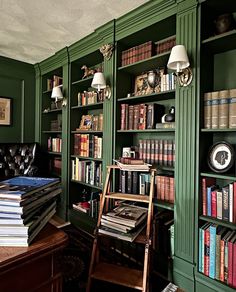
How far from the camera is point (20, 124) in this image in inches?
150

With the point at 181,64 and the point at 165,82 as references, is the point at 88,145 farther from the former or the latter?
the point at 181,64

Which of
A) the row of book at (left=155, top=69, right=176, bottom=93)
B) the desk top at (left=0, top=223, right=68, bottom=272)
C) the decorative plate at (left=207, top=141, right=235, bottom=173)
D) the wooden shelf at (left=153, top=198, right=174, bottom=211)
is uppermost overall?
the row of book at (left=155, top=69, right=176, bottom=93)

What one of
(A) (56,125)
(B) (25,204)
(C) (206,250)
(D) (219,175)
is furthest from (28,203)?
(A) (56,125)

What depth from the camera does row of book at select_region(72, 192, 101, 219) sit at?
2.69 m

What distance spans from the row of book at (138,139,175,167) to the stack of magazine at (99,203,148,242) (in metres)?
0.54

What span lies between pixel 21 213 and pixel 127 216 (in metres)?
1.14

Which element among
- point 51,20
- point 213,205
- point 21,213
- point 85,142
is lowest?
point 213,205

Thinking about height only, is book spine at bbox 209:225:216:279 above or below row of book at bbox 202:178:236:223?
below

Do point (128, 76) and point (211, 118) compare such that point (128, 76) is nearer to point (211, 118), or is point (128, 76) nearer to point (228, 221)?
point (211, 118)

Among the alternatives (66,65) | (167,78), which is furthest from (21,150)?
(167,78)

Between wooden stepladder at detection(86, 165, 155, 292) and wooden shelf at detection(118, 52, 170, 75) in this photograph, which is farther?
wooden shelf at detection(118, 52, 170, 75)

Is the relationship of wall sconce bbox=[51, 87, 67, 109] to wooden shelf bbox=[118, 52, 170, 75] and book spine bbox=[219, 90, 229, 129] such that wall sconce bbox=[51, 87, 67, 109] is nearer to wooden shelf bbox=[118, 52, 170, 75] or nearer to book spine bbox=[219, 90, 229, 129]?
wooden shelf bbox=[118, 52, 170, 75]

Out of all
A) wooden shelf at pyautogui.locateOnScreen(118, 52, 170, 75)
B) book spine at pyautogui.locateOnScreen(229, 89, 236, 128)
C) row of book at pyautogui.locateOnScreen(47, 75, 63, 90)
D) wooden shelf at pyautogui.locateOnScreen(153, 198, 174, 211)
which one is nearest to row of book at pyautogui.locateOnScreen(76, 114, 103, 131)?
wooden shelf at pyautogui.locateOnScreen(118, 52, 170, 75)

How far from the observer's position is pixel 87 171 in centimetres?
287
